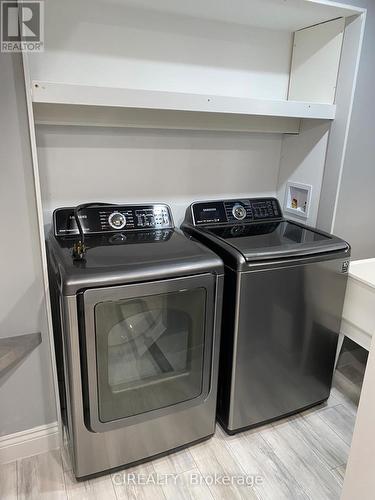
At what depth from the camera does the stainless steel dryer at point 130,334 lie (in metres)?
1.30

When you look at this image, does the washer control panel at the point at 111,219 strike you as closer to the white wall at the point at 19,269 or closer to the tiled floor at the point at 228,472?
the white wall at the point at 19,269

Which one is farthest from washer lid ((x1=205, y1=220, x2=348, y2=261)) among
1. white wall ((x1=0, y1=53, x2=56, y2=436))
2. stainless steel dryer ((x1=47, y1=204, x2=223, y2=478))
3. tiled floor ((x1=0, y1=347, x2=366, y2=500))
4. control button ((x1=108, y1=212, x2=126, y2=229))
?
tiled floor ((x1=0, y1=347, x2=366, y2=500))

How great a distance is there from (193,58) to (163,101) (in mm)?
493

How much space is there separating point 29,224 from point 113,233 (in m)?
0.40

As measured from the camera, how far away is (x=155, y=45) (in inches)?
67.2

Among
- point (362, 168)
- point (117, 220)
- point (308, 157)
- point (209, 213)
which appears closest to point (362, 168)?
point (362, 168)

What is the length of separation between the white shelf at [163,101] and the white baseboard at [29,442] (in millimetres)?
1341

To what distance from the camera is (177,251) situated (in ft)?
4.83

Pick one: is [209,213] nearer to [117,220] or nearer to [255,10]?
[117,220]

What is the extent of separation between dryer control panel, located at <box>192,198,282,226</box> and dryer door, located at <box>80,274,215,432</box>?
55 cm

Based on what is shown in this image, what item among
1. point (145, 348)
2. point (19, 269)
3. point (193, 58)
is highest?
point (193, 58)

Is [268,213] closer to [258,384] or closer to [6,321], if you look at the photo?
[258,384]

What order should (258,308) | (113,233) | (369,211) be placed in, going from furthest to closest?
(369,211) → (113,233) → (258,308)

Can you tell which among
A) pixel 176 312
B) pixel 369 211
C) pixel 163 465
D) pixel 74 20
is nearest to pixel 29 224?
pixel 176 312
